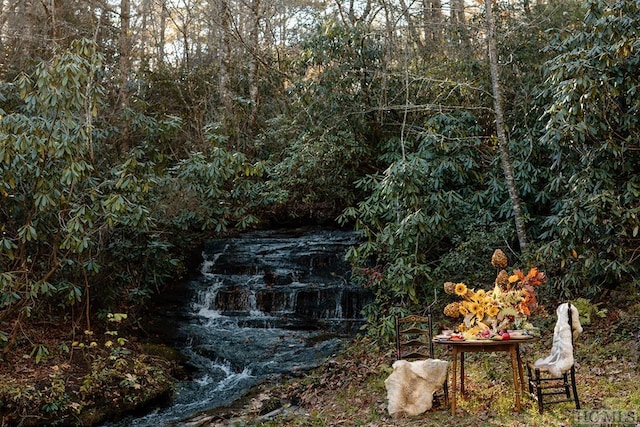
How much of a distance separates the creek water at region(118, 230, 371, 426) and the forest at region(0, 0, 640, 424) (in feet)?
2.37

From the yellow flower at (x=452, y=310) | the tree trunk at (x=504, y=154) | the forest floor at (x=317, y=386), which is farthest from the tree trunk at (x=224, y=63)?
the yellow flower at (x=452, y=310)

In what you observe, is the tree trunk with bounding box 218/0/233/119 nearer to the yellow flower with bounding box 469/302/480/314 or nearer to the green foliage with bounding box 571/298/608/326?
the green foliage with bounding box 571/298/608/326

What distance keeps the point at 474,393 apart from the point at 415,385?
2.74ft

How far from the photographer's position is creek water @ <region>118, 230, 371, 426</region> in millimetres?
8141

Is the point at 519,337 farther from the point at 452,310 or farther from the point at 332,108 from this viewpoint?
the point at 332,108

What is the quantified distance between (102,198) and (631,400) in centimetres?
669

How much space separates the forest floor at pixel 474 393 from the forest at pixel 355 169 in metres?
0.82

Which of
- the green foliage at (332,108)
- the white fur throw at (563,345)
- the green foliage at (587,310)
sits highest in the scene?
the green foliage at (332,108)

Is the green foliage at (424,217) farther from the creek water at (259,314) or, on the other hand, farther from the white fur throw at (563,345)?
the white fur throw at (563,345)

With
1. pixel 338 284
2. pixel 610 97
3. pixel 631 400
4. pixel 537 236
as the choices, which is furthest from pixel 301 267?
pixel 631 400

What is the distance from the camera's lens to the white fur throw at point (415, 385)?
544 cm

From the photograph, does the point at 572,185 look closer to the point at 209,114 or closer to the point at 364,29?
the point at 364,29

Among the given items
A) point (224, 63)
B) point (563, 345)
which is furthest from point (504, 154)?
point (224, 63)

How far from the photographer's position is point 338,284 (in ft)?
36.4
